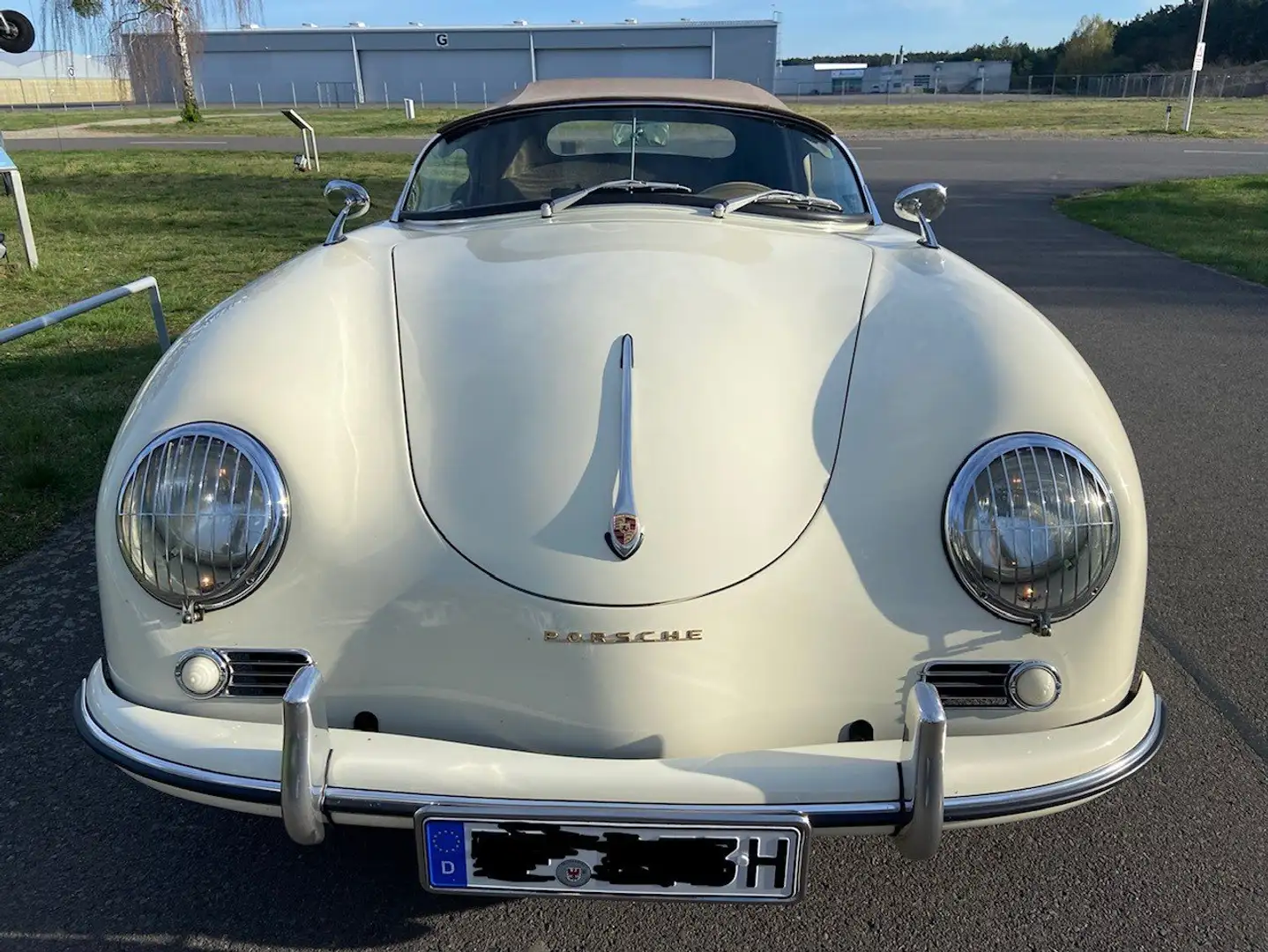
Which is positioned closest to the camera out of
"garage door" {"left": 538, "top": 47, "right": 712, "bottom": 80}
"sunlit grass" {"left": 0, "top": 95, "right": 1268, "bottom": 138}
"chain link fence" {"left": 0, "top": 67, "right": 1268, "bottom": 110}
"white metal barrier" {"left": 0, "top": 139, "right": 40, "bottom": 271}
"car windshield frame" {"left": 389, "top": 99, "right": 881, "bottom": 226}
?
"car windshield frame" {"left": 389, "top": 99, "right": 881, "bottom": 226}

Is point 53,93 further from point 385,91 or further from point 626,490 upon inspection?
point 626,490

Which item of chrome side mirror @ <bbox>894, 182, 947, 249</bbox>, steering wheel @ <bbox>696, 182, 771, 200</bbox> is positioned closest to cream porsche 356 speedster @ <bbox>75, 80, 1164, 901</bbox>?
steering wheel @ <bbox>696, 182, 771, 200</bbox>

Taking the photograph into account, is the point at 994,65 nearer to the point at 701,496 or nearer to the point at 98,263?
the point at 98,263

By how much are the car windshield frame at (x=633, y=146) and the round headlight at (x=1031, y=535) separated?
1.43 metres

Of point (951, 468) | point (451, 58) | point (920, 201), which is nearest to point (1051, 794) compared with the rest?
point (951, 468)

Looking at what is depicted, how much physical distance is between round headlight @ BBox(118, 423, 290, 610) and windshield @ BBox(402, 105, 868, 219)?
5.70 feet

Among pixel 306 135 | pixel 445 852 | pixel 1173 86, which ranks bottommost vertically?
pixel 445 852

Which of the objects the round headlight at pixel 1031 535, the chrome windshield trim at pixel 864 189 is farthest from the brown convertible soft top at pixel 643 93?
the round headlight at pixel 1031 535

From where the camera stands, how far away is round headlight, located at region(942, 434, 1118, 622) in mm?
1652

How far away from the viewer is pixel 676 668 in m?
1.57

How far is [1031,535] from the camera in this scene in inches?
64.8

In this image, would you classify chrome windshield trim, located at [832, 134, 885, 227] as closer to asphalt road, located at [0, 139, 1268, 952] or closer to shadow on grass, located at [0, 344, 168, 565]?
asphalt road, located at [0, 139, 1268, 952]

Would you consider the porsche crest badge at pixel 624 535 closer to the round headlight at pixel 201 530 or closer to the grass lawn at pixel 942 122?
the round headlight at pixel 201 530

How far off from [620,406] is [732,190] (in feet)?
4.98
